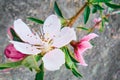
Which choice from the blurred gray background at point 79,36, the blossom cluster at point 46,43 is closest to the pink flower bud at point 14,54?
the blossom cluster at point 46,43

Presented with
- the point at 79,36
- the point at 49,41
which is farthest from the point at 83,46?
the point at 79,36

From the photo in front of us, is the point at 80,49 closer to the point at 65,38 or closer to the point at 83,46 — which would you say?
the point at 83,46

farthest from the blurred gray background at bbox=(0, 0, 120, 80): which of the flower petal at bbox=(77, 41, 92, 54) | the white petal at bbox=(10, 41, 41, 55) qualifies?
the white petal at bbox=(10, 41, 41, 55)

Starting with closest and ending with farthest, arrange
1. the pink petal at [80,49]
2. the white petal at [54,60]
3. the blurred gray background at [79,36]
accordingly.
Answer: the white petal at [54,60], the pink petal at [80,49], the blurred gray background at [79,36]

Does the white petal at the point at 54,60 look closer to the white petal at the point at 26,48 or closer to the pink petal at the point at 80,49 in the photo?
the white petal at the point at 26,48

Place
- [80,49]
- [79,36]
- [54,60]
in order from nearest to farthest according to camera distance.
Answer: [54,60] < [80,49] < [79,36]

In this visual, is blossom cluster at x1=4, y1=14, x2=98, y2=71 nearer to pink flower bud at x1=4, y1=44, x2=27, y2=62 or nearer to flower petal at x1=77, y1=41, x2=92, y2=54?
pink flower bud at x1=4, y1=44, x2=27, y2=62

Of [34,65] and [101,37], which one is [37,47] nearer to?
[34,65]
